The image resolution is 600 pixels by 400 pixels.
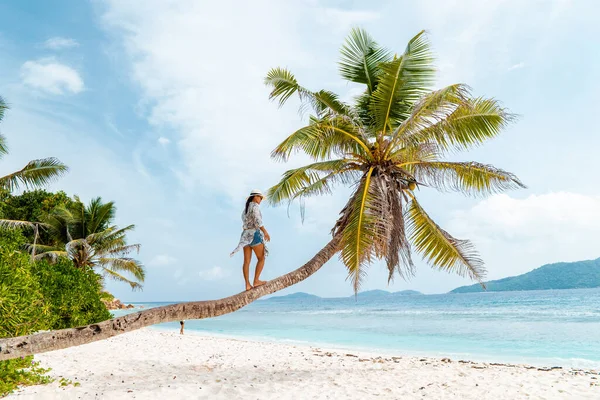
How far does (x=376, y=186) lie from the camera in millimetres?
8430

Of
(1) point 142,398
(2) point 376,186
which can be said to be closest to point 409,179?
(2) point 376,186

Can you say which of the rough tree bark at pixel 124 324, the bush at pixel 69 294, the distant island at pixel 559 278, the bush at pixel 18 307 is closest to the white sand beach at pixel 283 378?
the bush at pixel 18 307

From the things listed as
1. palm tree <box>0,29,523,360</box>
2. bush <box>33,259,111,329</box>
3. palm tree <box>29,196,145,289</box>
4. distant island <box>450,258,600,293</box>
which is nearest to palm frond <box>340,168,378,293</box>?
palm tree <box>0,29,523,360</box>

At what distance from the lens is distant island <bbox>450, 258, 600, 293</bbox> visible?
99.8 metres

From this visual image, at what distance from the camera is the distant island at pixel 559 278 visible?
99.8 m

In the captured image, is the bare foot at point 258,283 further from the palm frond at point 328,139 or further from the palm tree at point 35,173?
the palm tree at point 35,173

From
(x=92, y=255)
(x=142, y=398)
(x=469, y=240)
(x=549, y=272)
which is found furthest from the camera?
(x=549, y=272)

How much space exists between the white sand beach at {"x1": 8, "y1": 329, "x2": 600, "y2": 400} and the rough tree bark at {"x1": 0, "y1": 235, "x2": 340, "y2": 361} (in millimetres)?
2288

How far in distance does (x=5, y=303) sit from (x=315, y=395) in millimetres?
4916

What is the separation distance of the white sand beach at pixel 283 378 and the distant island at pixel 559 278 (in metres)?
98.9

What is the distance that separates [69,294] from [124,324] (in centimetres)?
832

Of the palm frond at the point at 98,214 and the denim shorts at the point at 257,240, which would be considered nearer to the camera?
the denim shorts at the point at 257,240

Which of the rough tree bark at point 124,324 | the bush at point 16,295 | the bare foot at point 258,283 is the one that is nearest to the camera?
the rough tree bark at point 124,324

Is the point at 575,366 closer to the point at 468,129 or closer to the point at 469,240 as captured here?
the point at 469,240
